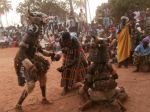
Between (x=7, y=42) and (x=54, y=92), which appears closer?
(x=54, y=92)

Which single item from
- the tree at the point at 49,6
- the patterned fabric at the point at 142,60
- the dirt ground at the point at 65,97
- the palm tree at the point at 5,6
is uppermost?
the palm tree at the point at 5,6

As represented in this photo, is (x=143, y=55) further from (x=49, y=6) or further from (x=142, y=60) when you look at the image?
(x=49, y=6)

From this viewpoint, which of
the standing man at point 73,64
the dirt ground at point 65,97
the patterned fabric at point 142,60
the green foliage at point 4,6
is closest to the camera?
the dirt ground at point 65,97

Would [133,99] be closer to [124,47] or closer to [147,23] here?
[124,47]

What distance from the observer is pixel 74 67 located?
7.70 m

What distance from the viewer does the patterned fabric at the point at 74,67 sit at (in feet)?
25.1

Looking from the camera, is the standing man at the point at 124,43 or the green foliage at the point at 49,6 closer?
the standing man at the point at 124,43

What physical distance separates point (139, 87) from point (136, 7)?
11.1 m

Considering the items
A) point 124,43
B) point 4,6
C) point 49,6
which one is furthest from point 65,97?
point 4,6

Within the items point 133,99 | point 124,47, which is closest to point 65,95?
point 133,99

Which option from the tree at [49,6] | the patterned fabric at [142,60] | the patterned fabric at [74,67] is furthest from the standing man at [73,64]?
the tree at [49,6]

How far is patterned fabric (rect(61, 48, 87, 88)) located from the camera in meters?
7.64

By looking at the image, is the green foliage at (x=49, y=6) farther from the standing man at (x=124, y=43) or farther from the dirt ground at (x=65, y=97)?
the dirt ground at (x=65, y=97)

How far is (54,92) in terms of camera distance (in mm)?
8109
